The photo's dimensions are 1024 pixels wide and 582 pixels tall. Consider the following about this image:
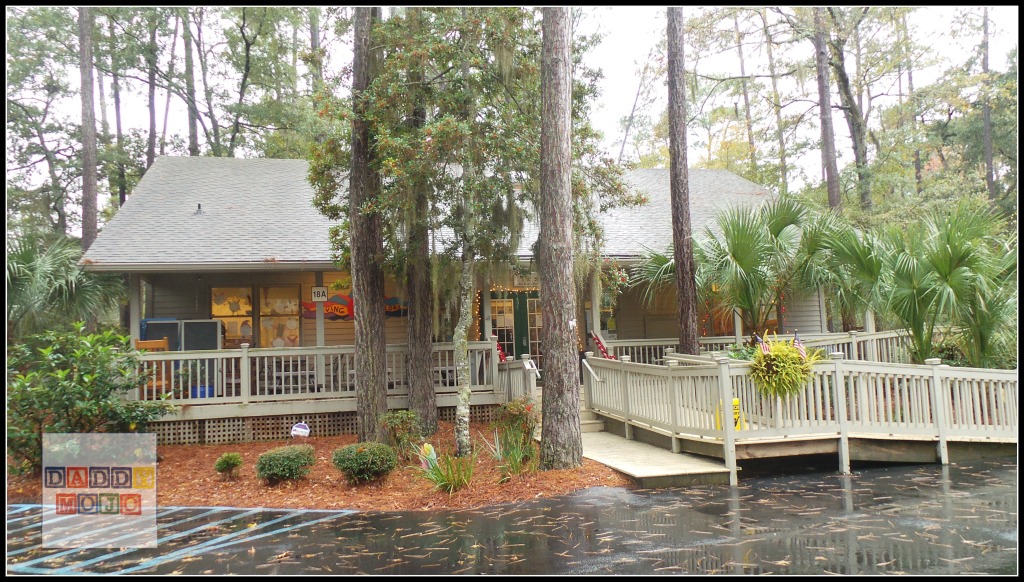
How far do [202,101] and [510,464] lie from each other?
894 inches

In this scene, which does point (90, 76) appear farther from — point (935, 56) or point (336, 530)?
point (935, 56)

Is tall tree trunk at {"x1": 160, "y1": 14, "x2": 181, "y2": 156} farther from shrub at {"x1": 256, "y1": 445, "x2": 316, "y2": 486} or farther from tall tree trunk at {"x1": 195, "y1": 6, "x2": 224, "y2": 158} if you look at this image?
shrub at {"x1": 256, "y1": 445, "x2": 316, "y2": 486}

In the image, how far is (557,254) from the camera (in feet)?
27.0

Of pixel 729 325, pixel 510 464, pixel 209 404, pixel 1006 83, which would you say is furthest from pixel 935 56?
pixel 209 404

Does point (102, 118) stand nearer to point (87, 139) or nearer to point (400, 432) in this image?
point (87, 139)

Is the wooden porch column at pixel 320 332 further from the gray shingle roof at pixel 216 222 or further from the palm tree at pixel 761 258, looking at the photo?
the palm tree at pixel 761 258

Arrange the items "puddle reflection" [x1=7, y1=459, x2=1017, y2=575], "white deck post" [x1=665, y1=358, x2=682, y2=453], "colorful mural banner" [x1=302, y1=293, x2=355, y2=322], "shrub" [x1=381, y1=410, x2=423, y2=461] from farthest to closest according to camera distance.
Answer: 1. "colorful mural banner" [x1=302, y1=293, x2=355, y2=322]
2. "shrub" [x1=381, y1=410, x2=423, y2=461]
3. "white deck post" [x1=665, y1=358, x2=682, y2=453]
4. "puddle reflection" [x1=7, y1=459, x2=1017, y2=575]

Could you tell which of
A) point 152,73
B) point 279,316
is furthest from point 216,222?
point 152,73

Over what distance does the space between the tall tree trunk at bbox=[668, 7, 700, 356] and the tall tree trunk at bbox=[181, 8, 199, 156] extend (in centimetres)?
2019

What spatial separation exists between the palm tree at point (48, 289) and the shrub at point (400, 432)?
5.86 metres

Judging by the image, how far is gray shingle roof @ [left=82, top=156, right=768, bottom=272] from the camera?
37.9 feet

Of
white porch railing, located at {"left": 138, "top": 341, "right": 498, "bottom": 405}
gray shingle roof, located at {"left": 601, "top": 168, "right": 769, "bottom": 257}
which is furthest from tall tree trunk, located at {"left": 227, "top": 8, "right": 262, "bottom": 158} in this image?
gray shingle roof, located at {"left": 601, "top": 168, "right": 769, "bottom": 257}

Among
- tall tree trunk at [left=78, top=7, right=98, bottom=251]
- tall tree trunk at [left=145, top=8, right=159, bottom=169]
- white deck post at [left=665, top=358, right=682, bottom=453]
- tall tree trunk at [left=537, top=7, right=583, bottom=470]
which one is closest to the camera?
tall tree trunk at [left=537, top=7, right=583, bottom=470]

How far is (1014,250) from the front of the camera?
1009cm
